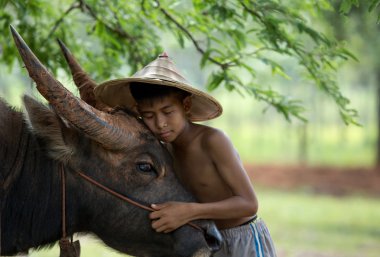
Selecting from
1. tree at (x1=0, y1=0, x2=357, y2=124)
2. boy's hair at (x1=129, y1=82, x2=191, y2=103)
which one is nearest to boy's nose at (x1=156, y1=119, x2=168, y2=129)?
boy's hair at (x1=129, y1=82, x2=191, y2=103)

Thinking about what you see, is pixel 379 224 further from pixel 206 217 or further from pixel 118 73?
pixel 206 217

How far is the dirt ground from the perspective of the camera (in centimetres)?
2106

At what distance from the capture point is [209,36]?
6.34m

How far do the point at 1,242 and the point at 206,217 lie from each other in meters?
1.28

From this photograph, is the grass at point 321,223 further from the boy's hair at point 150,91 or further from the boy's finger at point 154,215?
the boy's finger at point 154,215

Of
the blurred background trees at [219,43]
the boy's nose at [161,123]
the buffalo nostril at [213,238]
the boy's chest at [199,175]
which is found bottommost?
the buffalo nostril at [213,238]

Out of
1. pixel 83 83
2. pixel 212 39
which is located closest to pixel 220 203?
pixel 83 83

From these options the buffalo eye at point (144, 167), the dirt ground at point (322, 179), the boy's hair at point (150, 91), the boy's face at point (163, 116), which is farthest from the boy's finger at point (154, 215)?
the dirt ground at point (322, 179)

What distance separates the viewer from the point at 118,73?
22.9 ft

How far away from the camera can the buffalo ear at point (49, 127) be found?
402cm

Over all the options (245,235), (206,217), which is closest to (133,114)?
(206,217)

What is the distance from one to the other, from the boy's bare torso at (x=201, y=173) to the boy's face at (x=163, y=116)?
0.55ft

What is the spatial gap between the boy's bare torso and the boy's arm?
5cm

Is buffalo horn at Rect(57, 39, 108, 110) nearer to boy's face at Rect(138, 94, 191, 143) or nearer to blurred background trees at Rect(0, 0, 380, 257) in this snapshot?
blurred background trees at Rect(0, 0, 380, 257)
